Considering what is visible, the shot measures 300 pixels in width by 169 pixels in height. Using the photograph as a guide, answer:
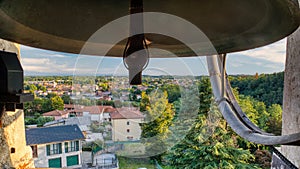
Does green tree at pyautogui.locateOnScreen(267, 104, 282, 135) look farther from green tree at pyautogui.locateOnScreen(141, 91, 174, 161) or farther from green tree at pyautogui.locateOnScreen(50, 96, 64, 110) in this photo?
green tree at pyautogui.locateOnScreen(50, 96, 64, 110)

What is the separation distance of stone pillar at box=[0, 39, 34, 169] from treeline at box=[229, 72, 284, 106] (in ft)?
3.86

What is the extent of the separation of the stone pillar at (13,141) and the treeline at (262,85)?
1.18m

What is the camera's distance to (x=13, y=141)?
3.61 ft

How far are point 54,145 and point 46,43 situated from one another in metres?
1.18

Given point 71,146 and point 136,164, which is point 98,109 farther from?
point 71,146

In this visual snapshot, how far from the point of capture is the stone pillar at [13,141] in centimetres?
101

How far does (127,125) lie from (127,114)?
62 millimetres

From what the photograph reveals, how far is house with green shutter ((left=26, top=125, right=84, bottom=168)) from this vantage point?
1.41 meters

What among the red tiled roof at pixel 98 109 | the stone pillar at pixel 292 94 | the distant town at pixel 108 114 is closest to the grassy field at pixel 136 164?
the distant town at pixel 108 114

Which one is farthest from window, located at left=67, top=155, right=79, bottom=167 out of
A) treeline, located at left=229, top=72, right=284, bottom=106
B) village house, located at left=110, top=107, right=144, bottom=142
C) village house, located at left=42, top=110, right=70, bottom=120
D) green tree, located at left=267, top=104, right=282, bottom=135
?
green tree, located at left=267, top=104, right=282, bottom=135

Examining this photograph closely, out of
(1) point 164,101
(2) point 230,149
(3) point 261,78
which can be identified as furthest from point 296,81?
(2) point 230,149

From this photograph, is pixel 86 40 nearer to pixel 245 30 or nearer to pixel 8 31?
pixel 8 31

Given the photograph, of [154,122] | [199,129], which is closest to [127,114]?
[154,122]

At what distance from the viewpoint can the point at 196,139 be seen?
4.02 m
